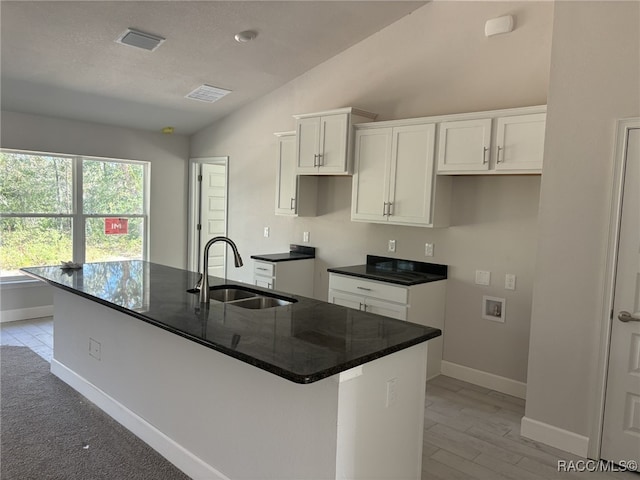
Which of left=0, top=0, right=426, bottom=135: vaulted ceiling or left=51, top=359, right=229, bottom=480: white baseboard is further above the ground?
left=0, top=0, right=426, bottom=135: vaulted ceiling

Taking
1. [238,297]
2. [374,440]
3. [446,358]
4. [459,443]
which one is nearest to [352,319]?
[374,440]

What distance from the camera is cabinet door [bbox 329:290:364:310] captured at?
413 cm

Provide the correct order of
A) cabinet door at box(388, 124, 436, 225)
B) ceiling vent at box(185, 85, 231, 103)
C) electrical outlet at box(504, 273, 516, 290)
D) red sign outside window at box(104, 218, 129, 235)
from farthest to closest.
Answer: red sign outside window at box(104, 218, 129, 235), ceiling vent at box(185, 85, 231, 103), cabinet door at box(388, 124, 436, 225), electrical outlet at box(504, 273, 516, 290)

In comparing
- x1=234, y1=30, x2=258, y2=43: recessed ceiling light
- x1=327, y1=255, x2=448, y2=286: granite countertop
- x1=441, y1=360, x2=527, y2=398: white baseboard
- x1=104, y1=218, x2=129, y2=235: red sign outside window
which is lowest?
x1=441, y1=360, x2=527, y2=398: white baseboard

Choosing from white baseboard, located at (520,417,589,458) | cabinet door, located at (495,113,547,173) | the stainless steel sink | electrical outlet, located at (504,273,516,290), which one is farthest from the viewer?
electrical outlet, located at (504,273,516,290)

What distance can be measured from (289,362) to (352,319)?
711mm

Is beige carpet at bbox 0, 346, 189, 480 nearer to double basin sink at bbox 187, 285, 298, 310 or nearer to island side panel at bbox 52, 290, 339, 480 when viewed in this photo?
island side panel at bbox 52, 290, 339, 480

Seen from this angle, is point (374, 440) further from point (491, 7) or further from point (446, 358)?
point (491, 7)

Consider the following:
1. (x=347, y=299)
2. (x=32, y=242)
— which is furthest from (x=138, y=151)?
(x=347, y=299)

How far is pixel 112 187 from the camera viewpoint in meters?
6.12

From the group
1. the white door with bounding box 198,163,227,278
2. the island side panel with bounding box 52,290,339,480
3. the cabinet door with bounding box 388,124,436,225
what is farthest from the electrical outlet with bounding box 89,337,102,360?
the white door with bounding box 198,163,227,278

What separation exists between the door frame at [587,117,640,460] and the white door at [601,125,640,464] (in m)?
0.02

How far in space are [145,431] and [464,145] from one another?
296 centimetres

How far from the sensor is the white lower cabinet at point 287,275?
482cm
